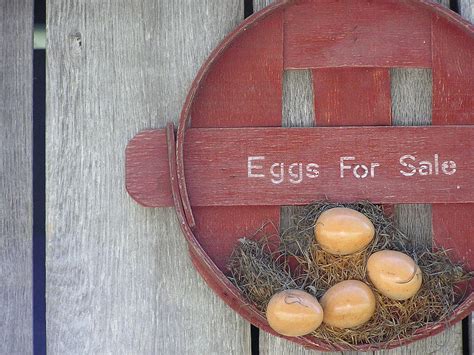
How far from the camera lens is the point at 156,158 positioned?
1072mm

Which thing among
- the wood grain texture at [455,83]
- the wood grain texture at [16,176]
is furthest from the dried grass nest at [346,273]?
the wood grain texture at [16,176]

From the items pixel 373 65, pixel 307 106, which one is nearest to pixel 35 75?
pixel 307 106

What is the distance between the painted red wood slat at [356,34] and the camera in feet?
3.55

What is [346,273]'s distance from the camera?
1007 mm

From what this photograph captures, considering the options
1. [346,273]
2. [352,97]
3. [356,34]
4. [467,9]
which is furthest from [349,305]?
[467,9]

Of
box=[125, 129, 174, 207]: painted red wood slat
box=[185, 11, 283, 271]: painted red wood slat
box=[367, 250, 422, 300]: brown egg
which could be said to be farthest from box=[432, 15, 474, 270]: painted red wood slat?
box=[125, 129, 174, 207]: painted red wood slat

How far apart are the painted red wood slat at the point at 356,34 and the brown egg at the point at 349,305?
377mm

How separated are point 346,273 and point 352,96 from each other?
302 millimetres

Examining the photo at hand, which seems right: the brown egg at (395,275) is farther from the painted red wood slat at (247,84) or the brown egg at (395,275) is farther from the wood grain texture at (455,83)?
the painted red wood slat at (247,84)

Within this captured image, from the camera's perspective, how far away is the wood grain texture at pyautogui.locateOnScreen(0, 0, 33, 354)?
111 centimetres

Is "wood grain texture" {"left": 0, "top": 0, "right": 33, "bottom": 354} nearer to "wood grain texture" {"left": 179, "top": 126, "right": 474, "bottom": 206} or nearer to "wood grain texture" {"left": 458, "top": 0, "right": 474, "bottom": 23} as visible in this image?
"wood grain texture" {"left": 179, "top": 126, "right": 474, "bottom": 206}

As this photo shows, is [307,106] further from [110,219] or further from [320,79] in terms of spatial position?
[110,219]

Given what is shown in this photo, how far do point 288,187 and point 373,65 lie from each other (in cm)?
25

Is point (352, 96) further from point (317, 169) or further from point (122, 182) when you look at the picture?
point (122, 182)
